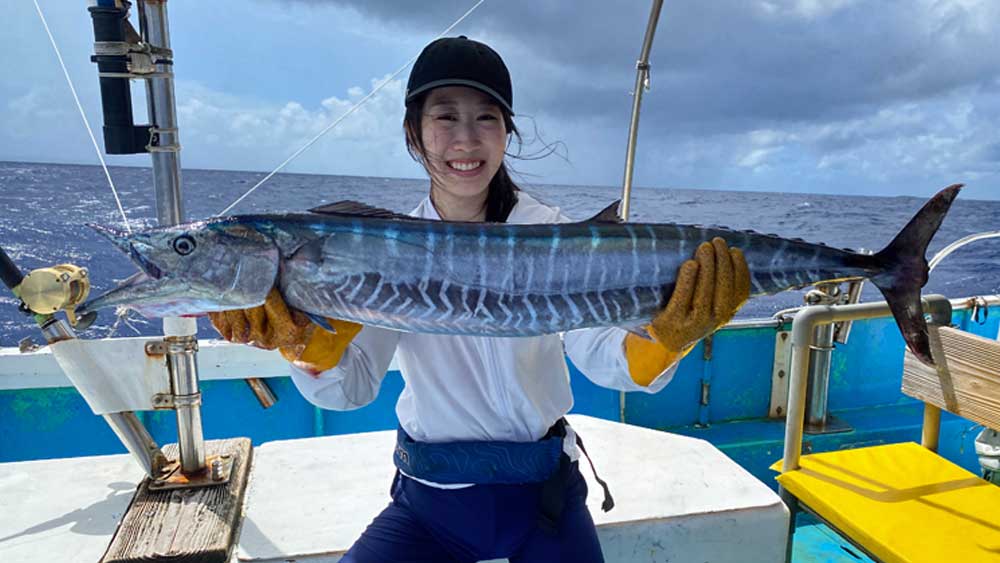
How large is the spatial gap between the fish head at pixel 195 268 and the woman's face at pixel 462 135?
73 cm

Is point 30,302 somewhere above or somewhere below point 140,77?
below

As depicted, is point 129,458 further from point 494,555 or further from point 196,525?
point 494,555

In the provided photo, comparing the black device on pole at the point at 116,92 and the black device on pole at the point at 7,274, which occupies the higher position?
the black device on pole at the point at 116,92

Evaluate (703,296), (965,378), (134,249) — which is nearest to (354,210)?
(134,249)

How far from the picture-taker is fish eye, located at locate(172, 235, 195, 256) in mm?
1630

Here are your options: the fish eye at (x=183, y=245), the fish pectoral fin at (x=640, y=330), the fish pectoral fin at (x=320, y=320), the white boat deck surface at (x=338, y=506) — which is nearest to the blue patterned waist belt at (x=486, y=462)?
the white boat deck surface at (x=338, y=506)

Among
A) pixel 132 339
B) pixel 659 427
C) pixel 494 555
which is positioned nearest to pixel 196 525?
pixel 132 339

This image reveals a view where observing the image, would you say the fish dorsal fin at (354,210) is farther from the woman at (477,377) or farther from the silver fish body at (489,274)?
the woman at (477,377)

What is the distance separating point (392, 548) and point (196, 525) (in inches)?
33.4

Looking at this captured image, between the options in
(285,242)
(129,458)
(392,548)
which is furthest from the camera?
(129,458)

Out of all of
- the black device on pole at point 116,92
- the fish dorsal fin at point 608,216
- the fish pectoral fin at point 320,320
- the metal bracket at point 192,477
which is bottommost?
the metal bracket at point 192,477

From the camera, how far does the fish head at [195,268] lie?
5.25 ft

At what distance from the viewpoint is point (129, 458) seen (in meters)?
2.95

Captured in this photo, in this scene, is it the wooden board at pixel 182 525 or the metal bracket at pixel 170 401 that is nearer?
the wooden board at pixel 182 525
